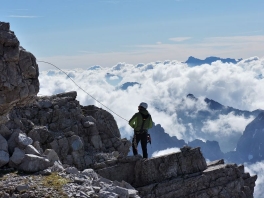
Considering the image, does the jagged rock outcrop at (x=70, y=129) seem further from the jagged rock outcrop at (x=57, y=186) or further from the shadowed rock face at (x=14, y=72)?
the shadowed rock face at (x=14, y=72)

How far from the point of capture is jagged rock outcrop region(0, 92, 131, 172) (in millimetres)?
31062

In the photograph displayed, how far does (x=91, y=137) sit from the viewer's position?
34344 mm

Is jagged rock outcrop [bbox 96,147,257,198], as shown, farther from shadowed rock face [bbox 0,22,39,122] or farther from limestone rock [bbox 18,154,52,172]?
shadowed rock face [bbox 0,22,39,122]

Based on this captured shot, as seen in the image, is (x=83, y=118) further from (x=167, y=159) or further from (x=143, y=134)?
(x=167, y=159)

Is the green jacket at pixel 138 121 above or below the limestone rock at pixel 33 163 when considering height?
above

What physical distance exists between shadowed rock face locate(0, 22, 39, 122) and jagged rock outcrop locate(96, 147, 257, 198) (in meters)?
9.81

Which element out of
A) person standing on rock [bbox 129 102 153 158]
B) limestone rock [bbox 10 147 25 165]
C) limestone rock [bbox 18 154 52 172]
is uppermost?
person standing on rock [bbox 129 102 153 158]

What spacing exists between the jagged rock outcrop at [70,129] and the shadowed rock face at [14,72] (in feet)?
26.2

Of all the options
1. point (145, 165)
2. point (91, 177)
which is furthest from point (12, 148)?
point (145, 165)

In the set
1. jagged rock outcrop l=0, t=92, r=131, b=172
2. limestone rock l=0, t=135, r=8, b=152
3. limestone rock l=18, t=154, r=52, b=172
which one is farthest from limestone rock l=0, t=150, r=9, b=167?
jagged rock outcrop l=0, t=92, r=131, b=172

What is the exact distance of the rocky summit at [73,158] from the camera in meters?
20.1

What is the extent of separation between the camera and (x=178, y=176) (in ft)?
96.0

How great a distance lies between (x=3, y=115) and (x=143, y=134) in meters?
11.9

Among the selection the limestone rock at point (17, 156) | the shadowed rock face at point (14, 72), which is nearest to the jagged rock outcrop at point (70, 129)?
the limestone rock at point (17, 156)
